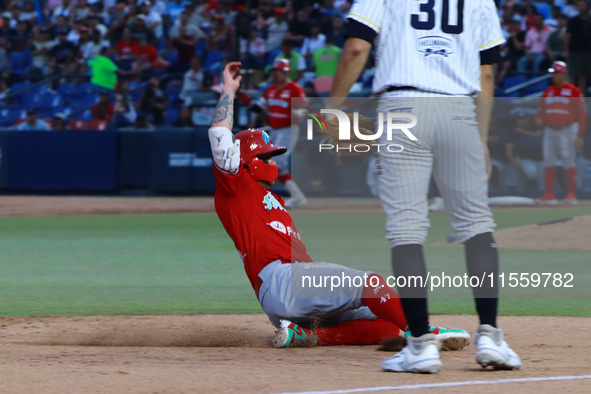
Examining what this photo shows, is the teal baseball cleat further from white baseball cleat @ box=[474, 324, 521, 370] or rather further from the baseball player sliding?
white baseball cleat @ box=[474, 324, 521, 370]

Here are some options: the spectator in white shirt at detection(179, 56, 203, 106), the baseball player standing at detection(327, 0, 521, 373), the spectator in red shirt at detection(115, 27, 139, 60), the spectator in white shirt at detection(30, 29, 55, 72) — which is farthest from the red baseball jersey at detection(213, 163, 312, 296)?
the spectator in white shirt at detection(30, 29, 55, 72)

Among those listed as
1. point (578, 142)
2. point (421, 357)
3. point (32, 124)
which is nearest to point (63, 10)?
point (32, 124)

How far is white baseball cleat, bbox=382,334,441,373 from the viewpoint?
3904 millimetres

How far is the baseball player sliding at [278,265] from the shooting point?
472cm

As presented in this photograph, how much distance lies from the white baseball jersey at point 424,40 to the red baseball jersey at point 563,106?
10893mm

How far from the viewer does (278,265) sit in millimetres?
4883

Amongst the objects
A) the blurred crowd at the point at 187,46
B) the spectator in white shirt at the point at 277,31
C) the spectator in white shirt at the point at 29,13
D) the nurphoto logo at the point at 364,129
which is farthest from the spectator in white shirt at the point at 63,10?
the nurphoto logo at the point at 364,129

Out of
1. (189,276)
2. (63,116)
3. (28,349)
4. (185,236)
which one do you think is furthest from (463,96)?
(63,116)

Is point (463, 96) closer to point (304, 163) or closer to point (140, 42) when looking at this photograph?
point (304, 163)

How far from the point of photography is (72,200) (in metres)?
16.9

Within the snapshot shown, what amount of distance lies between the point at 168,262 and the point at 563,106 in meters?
8.26

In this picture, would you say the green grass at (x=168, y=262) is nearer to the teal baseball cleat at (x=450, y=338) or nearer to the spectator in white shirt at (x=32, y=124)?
the teal baseball cleat at (x=450, y=338)

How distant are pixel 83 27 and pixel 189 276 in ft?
51.2

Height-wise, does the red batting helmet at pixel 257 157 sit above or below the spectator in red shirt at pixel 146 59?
below
